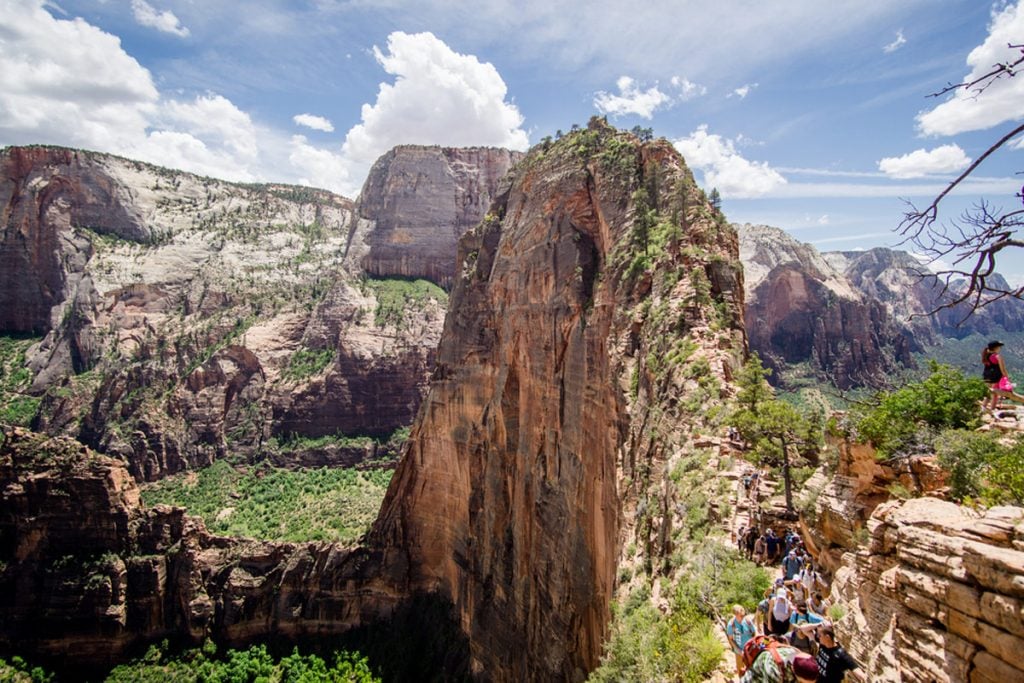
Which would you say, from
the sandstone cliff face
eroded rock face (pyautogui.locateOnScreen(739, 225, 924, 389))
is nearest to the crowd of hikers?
the sandstone cliff face

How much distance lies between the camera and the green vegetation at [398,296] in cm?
10500

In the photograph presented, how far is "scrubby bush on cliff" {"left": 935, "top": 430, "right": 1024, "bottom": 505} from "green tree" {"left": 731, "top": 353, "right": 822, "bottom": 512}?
4.28 metres

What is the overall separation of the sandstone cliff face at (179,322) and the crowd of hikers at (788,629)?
282 ft

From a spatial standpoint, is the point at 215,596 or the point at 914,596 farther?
the point at 215,596

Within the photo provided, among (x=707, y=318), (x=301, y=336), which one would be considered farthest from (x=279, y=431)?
(x=707, y=318)

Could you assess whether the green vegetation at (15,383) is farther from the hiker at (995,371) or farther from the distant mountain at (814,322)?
the distant mountain at (814,322)

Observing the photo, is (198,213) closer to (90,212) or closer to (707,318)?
(90,212)

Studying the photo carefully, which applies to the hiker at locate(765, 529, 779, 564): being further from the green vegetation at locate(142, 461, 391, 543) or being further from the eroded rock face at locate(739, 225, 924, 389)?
the eroded rock face at locate(739, 225, 924, 389)

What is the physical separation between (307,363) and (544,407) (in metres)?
77.5

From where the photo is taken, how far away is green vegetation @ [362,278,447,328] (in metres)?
105

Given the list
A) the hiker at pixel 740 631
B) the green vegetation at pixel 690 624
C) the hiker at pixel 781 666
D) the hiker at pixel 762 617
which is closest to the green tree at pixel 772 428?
the green vegetation at pixel 690 624

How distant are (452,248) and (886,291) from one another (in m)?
131

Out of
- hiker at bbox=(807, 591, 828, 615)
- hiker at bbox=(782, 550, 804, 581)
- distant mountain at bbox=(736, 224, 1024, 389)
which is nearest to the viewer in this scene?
hiker at bbox=(807, 591, 828, 615)

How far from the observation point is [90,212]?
110 meters
